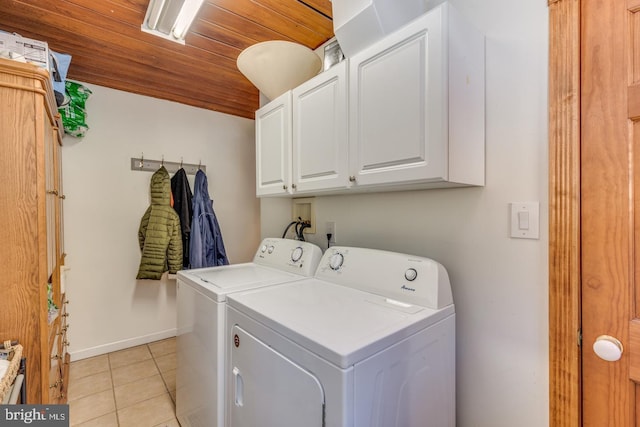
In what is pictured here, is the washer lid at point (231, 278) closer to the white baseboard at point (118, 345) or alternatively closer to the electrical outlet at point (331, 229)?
Result: the electrical outlet at point (331, 229)

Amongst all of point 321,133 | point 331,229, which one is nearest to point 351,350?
point 321,133

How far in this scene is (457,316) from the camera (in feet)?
4.44

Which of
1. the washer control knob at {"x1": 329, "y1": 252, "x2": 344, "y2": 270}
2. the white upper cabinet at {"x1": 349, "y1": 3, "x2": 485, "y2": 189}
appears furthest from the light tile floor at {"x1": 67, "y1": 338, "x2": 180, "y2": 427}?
the white upper cabinet at {"x1": 349, "y1": 3, "x2": 485, "y2": 189}

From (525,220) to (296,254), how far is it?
1.18m

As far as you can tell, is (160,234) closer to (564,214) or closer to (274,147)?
(274,147)

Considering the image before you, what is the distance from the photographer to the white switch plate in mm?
1105

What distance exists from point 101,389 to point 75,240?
117 centimetres

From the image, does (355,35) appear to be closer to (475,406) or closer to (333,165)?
(333,165)

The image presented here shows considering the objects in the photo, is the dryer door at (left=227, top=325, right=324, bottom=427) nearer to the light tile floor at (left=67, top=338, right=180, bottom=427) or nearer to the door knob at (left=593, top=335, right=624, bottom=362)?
the door knob at (left=593, top=335, right=624, bottom=362)

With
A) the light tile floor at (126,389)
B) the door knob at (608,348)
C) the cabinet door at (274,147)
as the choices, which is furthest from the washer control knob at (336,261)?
the light tile floor at (126,389)

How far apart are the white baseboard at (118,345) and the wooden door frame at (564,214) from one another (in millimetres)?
2948

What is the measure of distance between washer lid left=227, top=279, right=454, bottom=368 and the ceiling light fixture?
1507 millimetres

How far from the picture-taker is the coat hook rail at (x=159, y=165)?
8.81 feet

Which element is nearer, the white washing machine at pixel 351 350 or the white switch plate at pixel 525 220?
the white washing machine at pixel 351 350
